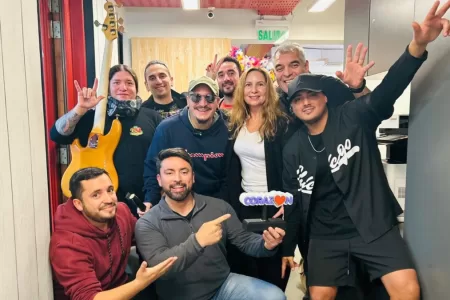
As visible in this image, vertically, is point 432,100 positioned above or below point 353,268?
above

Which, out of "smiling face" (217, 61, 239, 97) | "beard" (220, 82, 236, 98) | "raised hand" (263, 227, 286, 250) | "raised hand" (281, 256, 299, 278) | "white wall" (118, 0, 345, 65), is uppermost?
"white wall" (118, 0, 345, 65)

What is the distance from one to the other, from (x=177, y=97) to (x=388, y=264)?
83.7 inches

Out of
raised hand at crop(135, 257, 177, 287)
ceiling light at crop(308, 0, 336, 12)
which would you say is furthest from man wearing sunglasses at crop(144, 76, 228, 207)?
ceiling light at crop(308, 0, 336, 12)

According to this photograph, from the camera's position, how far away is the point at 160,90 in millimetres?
3062

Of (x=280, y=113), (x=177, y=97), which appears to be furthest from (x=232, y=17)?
(x=280, y=113)

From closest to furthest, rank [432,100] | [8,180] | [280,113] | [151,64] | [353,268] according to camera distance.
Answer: [8,180]
[432,100]
[353,268]
[280,113]
[151,64]

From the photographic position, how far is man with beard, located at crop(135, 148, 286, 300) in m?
1.91

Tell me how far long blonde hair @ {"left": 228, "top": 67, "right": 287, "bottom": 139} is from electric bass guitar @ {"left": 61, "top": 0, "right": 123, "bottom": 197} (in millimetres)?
790

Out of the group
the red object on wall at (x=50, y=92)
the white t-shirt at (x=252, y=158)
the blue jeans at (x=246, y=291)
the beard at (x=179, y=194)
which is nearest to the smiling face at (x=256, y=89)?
the white t-shirt at (x=252, y=158)

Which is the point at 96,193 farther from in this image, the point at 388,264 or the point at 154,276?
the point at 388,264

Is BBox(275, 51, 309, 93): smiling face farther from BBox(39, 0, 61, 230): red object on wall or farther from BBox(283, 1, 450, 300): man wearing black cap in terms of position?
BBox(39, 0, 61, 230): red object on wall

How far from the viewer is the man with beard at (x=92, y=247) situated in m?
1.60

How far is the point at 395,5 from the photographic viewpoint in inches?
81.4

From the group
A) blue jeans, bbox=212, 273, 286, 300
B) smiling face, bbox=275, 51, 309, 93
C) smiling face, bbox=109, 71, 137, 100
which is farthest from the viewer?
smiling face, bbox=109, 71, 137, 100
